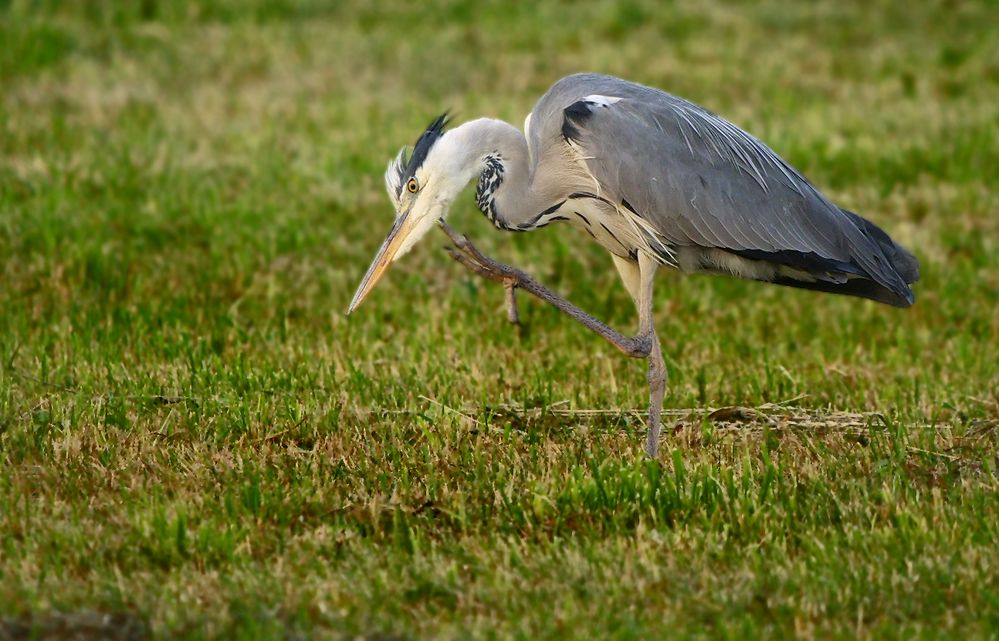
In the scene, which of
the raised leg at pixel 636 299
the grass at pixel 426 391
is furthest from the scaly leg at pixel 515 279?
the grass at pixel 426 391

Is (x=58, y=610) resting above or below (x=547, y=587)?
below

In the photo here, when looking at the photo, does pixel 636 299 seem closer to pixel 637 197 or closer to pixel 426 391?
pixel 637 197

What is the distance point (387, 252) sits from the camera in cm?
547

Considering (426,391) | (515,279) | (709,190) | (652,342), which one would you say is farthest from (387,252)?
(709,190)

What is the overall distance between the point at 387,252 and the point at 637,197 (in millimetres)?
995

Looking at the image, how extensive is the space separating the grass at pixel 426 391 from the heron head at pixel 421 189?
625 millimetres

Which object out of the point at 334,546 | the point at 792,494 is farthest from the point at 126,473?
the point at 792,494

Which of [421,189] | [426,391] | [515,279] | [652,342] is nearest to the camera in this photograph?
[515,279]

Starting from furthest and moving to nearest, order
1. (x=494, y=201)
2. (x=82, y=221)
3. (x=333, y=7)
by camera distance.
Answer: (x=333, y=7) < (x=82, y=221) < (x=494, y=201)

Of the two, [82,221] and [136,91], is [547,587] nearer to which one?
[82,221]

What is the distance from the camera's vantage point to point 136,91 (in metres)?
11.3

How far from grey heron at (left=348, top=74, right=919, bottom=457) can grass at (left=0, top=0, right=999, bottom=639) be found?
1.97ft

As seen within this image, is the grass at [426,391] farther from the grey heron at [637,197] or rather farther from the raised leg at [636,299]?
the grey heron at [637,197]

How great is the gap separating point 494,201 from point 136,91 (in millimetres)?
6667
